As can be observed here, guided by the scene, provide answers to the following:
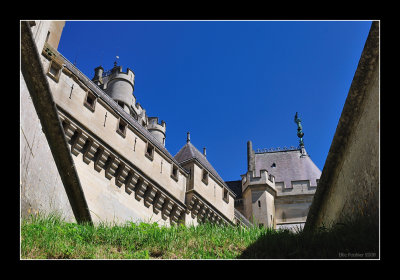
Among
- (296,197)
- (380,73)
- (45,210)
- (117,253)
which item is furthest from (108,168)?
(296,197)

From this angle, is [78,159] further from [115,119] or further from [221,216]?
[221,216]

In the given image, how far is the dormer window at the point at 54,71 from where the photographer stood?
1157 centimetres

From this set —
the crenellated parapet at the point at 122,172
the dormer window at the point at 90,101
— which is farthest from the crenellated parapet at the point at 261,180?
the dormer window at the point at 90,101

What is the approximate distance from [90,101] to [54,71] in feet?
5.67

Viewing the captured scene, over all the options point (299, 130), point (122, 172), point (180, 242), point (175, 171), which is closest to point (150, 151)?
point (175, 171)

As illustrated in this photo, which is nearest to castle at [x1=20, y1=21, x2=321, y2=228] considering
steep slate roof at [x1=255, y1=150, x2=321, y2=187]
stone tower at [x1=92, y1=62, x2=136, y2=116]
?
stone tower at [x1=92, y1=62, x2=136, y2=116]

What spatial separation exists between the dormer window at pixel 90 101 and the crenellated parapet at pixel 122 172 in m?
0.86

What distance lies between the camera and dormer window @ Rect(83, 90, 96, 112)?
1282cm

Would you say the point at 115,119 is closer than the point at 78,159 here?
No

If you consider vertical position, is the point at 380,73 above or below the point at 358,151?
above

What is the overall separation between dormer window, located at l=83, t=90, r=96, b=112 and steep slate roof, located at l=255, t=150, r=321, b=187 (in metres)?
18.8

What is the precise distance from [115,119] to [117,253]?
8334 mm

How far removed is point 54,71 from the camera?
463 inches

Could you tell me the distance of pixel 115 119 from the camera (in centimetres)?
1388
